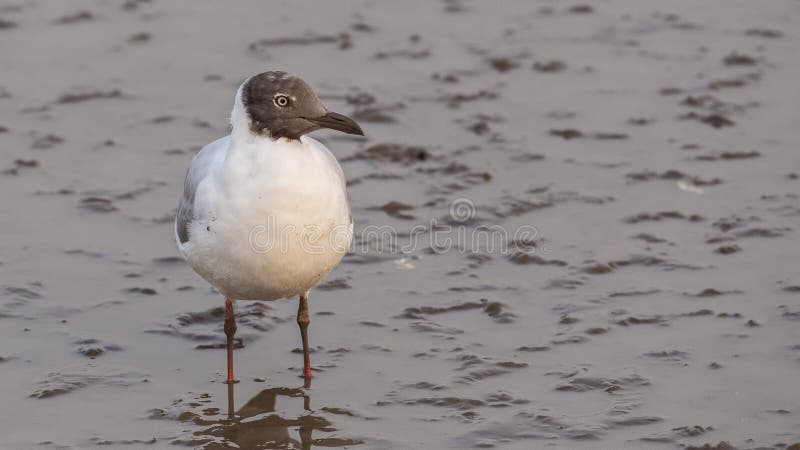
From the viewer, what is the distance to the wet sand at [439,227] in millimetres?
8719

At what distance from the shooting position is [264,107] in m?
8.39

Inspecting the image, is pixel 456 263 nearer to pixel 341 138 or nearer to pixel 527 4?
pixel 341 138

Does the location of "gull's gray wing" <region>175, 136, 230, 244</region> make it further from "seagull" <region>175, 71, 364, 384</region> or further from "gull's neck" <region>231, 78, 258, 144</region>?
"gull's neck" <region>231, 78, 258, 144</region>

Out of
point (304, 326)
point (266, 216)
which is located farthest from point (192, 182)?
point (304, 326)

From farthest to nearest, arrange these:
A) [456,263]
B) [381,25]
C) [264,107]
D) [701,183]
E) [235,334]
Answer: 1. [381,25]
2. [701,183]
3. [456,263]
4. [235,334]
5. [264,107]

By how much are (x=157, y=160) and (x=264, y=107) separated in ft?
14.2

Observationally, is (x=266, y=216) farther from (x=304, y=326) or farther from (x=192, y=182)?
(x=304, y=326)

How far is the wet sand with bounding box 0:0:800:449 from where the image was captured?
8719mm

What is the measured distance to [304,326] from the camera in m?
9.35

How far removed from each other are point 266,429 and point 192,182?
161 cm

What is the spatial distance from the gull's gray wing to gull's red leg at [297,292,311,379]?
910 millimetres

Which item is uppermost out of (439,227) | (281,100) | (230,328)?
(281,100)

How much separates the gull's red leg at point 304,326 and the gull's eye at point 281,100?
1464mm

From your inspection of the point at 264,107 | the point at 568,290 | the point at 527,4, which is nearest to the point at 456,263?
the point at 568,290
